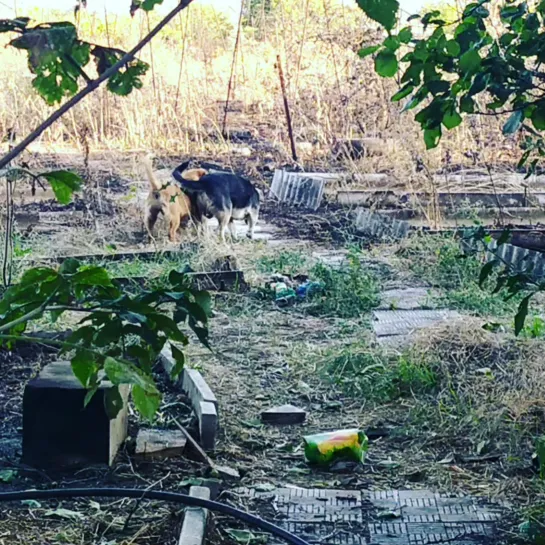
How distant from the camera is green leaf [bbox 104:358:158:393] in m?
1.49

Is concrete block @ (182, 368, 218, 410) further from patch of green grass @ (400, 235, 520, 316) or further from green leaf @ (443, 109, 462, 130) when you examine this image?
patch of green grass @ (400, 235, 520, 316)

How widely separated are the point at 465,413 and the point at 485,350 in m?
0.89

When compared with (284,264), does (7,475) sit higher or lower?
higher

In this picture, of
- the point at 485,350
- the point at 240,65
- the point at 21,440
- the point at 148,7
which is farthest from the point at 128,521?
the point at 240,65

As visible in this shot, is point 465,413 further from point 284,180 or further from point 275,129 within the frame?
point 275,129

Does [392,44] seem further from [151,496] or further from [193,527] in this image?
[193,527]

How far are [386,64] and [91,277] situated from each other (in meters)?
1.07

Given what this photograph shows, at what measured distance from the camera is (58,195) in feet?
5.86

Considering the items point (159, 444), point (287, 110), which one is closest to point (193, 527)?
point (159, 444)

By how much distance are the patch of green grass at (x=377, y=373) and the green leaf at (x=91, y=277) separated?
333cm

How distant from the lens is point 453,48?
2.44 m

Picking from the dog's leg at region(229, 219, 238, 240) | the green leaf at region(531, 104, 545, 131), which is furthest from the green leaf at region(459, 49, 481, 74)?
the dog's leg at region(229, 219, 238, 240)

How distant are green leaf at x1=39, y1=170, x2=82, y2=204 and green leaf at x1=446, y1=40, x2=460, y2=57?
1.13 m

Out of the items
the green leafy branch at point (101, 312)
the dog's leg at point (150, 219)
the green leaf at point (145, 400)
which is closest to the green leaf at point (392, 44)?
the green leafy branch at point (101, 312)
